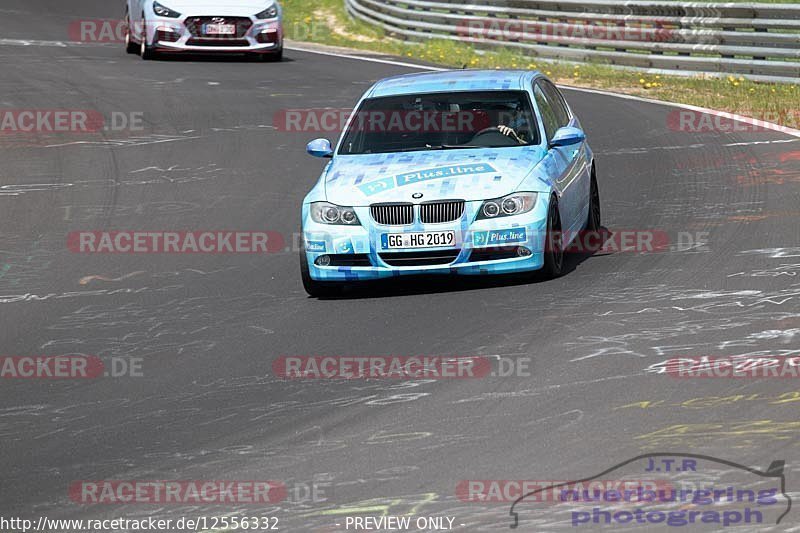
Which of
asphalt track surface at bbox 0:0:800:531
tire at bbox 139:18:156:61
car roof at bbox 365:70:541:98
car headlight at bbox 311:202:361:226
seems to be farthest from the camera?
tire at bbox 139:18:156:61

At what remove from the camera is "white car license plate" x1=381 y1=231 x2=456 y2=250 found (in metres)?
10.4

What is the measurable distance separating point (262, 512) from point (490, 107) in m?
5.99

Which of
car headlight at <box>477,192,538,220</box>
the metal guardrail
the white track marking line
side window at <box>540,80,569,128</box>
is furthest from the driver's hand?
the metal guardrail

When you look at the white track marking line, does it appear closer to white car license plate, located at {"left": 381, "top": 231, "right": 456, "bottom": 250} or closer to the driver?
the driver

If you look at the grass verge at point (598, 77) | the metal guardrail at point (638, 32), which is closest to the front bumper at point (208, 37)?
the grass verge at point (598, 77)

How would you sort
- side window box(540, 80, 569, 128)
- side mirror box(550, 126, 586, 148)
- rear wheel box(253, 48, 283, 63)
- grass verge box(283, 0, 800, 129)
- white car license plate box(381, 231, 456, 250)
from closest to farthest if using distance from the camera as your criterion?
white car license plate box(381, 231, 456, 250) → side mirror box(550, 126, 586, 148) → side window box(540, 80, 569, 128) → grass verge box(283, 0, 800, 129) → rear wheel box(253, 48, 283, 63)

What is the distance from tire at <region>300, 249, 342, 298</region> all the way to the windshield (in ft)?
3.77

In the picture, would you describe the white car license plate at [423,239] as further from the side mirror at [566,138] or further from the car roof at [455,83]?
the car roof at [455,83]

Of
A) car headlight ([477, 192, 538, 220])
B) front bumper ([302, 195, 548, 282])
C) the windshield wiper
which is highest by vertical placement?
the windshield wiper

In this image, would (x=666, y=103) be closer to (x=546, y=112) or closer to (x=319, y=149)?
(x=546, y=112)

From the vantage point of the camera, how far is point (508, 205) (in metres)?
10.5

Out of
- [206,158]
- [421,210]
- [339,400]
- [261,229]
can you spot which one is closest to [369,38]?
[206,158]

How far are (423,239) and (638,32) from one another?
50.1ft

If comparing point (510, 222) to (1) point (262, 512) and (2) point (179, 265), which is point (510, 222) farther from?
(1) point (262, 512)
